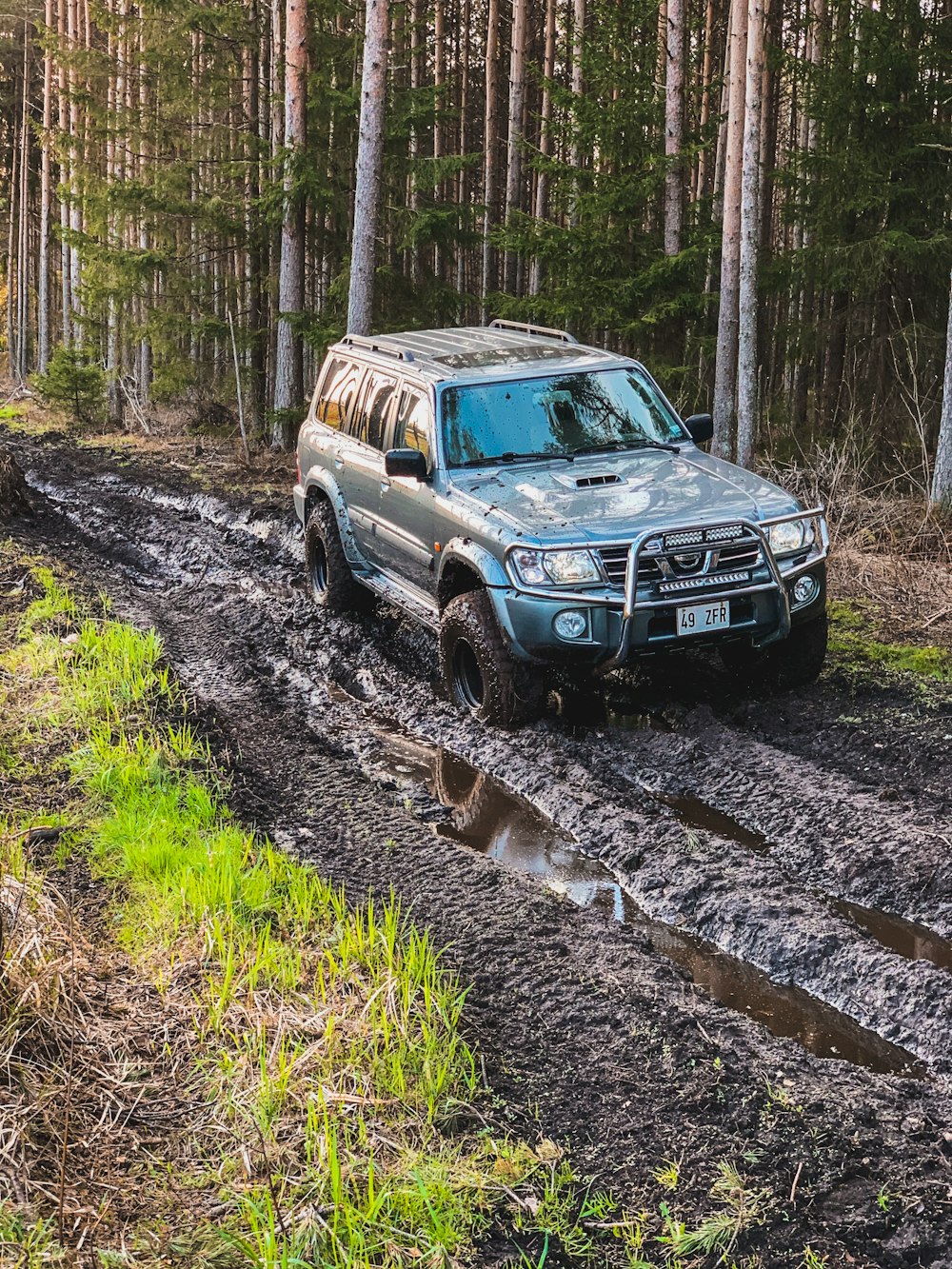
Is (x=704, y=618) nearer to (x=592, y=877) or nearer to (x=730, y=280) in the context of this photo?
(x=592, y=877)

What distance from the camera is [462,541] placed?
7.93 meters

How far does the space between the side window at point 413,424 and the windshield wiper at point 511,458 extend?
32 cm

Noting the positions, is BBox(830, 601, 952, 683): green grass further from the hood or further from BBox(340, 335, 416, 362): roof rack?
BBox(340, 335, 416, 362): roof rack

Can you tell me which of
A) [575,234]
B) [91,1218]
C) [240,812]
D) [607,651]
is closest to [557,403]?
[607,651]

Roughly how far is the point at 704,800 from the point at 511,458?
2.80 m

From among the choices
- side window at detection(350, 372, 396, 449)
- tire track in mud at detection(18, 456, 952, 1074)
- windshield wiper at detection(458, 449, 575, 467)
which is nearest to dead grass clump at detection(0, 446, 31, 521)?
tire track in mud at detection(18, 456, 952, 1074)

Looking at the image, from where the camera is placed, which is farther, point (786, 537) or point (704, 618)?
point (786, 537)

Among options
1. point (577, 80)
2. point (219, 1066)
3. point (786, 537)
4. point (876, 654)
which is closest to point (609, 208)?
point (577, 80)

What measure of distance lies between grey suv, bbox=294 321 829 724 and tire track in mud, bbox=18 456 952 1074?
0.51 metres

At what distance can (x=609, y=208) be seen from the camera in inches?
639

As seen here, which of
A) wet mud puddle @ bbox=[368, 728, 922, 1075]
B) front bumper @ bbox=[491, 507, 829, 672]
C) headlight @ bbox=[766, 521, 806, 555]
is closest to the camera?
wet mud puddle @ bbox=[368, 728, 922, 1075]

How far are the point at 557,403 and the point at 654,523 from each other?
1781mm

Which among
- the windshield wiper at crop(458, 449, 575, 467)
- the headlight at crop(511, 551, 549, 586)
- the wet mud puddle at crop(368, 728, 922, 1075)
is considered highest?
the windshield wiper at crop(458, 449, 575, 467)

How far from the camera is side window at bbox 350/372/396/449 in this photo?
9492mm
